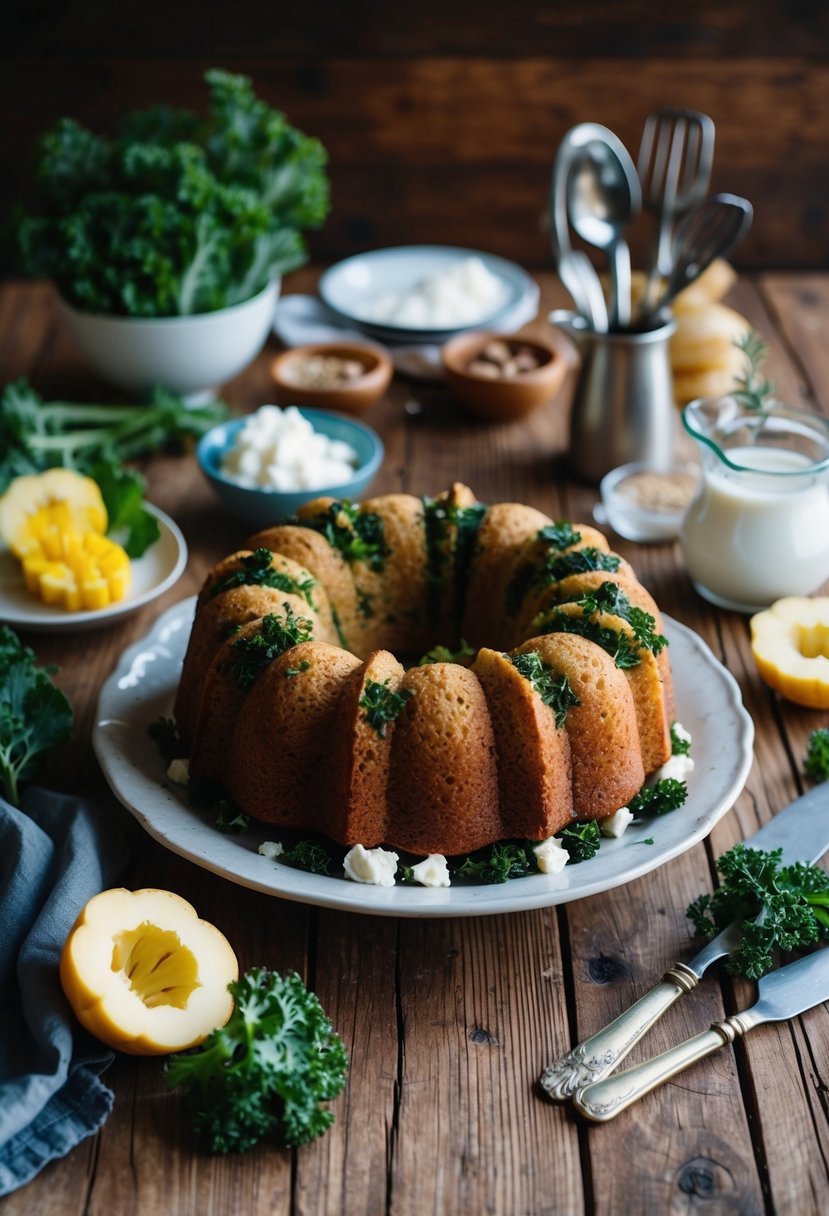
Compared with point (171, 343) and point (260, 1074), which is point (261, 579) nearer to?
point (260, 1074)

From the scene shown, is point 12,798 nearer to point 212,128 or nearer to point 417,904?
point 417,904

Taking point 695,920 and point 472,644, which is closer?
point 695,920

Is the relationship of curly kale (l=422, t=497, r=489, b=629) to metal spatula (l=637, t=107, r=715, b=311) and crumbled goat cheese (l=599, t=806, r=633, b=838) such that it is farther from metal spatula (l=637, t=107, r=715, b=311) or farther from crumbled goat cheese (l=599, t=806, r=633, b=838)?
metal spatula (l=637, t=107, r=715, b=311)

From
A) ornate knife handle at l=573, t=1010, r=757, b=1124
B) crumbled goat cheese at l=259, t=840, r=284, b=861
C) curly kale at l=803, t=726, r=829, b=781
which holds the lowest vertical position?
curly kale at l=803, t=726, r=829, b=781

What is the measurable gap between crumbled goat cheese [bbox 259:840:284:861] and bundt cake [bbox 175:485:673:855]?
2.6 inches

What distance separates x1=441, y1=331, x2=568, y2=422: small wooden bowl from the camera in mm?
3607

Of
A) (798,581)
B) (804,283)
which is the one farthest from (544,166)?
(798,581)

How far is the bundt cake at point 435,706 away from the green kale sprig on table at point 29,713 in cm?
22

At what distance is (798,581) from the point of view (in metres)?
2.82

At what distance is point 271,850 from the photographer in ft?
6.41

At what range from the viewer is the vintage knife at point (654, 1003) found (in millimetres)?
1746

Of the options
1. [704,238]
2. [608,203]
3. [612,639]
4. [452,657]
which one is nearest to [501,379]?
[608,203]

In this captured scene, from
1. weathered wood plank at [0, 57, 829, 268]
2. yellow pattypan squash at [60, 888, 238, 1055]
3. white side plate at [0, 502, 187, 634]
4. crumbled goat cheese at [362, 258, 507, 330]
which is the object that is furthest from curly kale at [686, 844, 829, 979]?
weathered wood plank at [0, 57, 829, 268]

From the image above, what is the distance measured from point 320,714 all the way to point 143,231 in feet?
6.45
